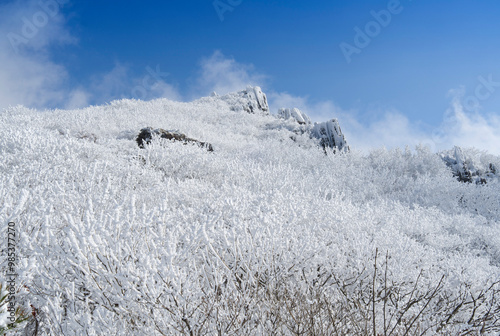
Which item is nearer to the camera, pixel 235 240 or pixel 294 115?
pixel 235 240

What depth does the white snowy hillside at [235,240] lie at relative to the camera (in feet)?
7.97

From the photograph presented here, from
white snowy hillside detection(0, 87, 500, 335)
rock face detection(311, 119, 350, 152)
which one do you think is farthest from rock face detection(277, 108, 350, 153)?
white snowy hillside detection(0, 87, 500, 335)

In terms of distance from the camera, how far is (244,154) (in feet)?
40.6

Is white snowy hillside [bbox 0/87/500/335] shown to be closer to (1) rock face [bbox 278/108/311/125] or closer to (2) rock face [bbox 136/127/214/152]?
(2) rock face [bbox 136/127/214/152]

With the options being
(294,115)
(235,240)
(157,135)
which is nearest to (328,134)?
(157,135)

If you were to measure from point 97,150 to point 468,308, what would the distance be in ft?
32.3

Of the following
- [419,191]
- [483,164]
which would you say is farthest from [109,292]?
[483,164]

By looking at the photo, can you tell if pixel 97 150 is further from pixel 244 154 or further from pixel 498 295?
Answer: pixel 498 295

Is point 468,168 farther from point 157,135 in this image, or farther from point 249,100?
point 249,100

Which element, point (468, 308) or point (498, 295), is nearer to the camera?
point (468, 308)

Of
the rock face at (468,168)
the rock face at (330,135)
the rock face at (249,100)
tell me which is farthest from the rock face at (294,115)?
the rock face at (468,168)

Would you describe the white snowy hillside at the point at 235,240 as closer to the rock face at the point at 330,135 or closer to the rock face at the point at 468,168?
the rock face at the point at 468,168

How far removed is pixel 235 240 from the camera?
3.60m

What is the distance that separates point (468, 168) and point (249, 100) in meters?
24.5
